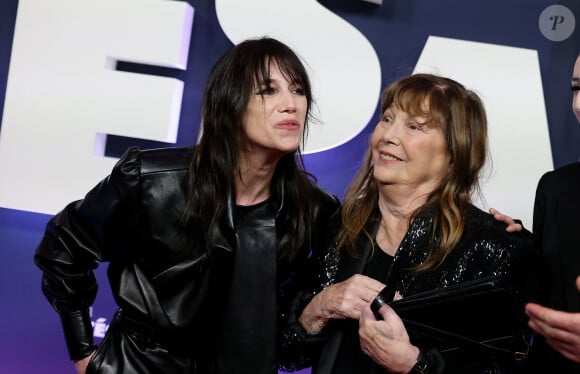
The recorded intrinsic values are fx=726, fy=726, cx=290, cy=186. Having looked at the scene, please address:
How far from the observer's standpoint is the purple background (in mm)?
3443

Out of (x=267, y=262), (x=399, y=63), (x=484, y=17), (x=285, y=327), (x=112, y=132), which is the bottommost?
(x=285, y=327)

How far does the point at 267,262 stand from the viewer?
2268mm

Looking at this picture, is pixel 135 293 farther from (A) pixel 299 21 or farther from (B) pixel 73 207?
(A) pixel 299 21

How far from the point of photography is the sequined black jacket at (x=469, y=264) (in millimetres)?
2084

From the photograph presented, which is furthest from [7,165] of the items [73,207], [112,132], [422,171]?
[422,171]

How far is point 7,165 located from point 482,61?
2.46 metres

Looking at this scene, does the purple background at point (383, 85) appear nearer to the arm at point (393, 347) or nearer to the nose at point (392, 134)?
the nose at point (392, 134)

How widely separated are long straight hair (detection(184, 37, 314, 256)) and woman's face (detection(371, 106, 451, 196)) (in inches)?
12.7

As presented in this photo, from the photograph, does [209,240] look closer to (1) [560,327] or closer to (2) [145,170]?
(2) [145,170]

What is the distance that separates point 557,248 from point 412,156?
1.71 ft

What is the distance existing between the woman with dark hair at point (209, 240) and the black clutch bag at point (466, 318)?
0.43 m

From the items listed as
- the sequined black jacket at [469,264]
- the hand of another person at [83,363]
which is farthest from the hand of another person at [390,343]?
the hand of another person at [83,363]

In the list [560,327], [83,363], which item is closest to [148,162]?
[83,363]

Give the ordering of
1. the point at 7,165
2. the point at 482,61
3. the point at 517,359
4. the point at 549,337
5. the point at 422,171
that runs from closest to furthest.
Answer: the point at 549,337, the point at 517,359, the point at 422,171, the point at 482,61, the point at 7,165
